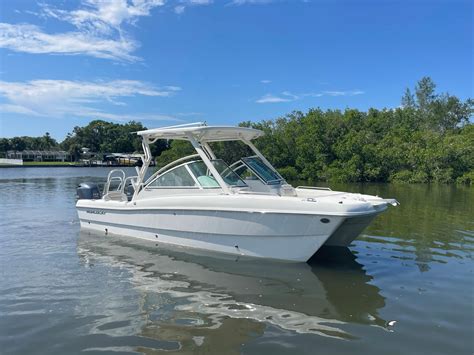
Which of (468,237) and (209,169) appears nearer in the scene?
(209,169)

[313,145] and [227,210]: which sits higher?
[313,145]

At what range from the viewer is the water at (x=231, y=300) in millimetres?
5426

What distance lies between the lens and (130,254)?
10.0 metres

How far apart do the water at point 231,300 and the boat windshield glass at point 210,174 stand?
1.76 metres

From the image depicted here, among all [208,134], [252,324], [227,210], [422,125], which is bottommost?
[252,324]

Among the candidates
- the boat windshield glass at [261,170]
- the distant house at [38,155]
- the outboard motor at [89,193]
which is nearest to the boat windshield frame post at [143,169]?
the outboard motor at [89,193]

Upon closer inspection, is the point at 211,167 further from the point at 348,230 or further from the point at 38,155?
the point at 38,155

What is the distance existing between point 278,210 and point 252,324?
297 centimetres

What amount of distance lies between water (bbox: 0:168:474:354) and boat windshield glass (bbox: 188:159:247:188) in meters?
1.76

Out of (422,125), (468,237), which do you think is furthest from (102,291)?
(422,125)

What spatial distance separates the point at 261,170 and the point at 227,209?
7.68ft

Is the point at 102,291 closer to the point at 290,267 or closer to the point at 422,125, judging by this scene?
the point at 290,267

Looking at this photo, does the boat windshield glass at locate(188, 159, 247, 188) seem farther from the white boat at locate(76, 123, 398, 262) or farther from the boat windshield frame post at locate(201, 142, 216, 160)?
the boat windshield frame post at locate(201, 142, 216, 160)

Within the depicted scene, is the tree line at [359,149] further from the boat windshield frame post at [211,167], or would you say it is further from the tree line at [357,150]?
the boat windshield frame post at [211,167]
